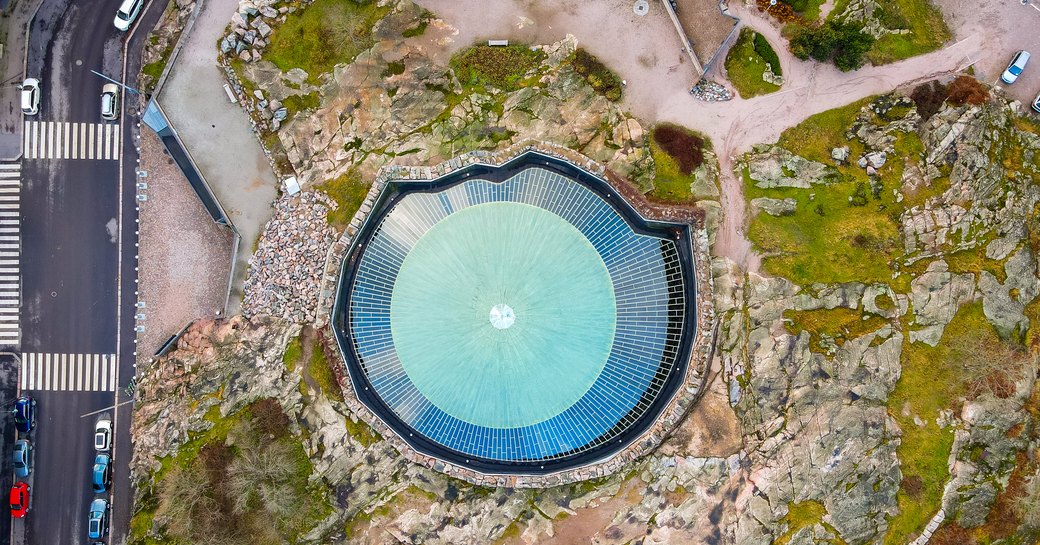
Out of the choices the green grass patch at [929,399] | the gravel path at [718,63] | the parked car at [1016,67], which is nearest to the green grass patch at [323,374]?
the gravel path at [718,63]

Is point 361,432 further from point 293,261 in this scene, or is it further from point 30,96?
point 30,96

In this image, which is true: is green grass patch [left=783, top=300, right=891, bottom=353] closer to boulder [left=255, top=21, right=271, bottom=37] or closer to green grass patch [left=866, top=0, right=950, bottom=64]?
green grass patch [left=866, top=0, right=950, bottom=64]

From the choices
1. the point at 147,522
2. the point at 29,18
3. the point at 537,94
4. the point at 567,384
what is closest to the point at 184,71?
the point at 29,18

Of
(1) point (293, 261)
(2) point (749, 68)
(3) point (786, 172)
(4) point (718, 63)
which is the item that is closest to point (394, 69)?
(1) point (293, 261)

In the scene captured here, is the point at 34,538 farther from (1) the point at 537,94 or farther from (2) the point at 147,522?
(1) the point at 537,94

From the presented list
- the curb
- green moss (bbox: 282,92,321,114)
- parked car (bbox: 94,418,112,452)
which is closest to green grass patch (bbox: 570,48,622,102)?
green moss (bbox: 282,92,321,114)

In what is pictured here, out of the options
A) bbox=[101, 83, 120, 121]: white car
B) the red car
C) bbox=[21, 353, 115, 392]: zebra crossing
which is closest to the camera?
the red car
